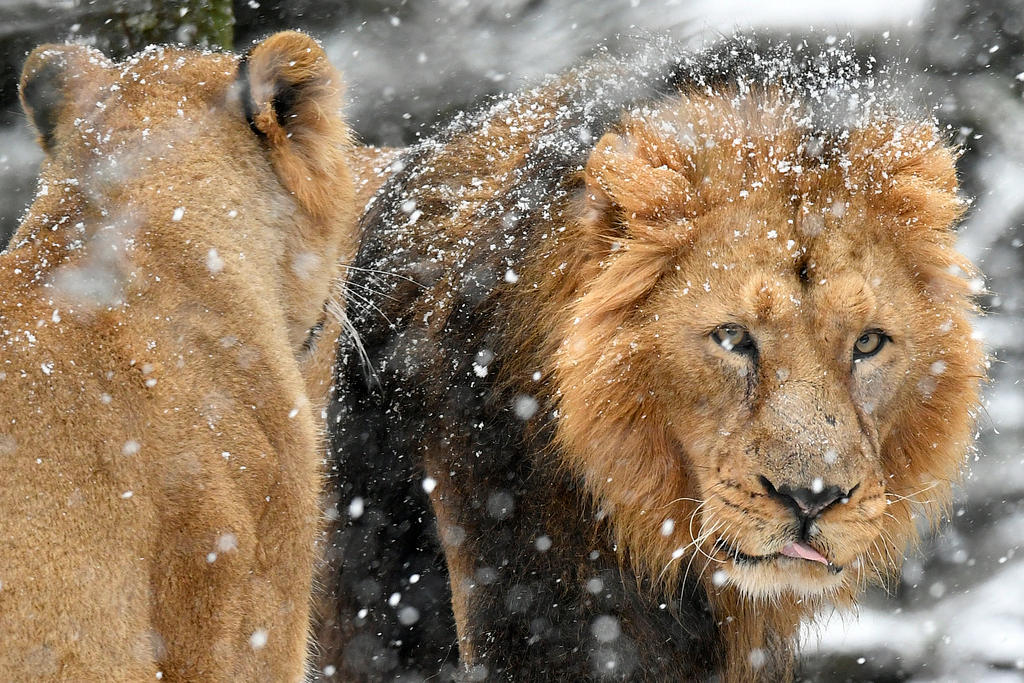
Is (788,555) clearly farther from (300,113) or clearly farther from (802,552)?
(300,113)

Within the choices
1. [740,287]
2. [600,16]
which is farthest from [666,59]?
[600,16]

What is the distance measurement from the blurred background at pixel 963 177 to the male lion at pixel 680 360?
1767 millimetres

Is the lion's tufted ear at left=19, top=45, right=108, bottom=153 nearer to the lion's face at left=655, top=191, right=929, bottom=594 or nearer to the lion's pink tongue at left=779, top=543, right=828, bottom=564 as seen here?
the lion's face at left=655, top=191, right=929, bottom=594

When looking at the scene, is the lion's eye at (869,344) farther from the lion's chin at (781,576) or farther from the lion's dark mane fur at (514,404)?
the lion's dark mane fur at (514,404)

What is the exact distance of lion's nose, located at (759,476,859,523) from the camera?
2627 mm

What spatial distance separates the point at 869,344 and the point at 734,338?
33cm

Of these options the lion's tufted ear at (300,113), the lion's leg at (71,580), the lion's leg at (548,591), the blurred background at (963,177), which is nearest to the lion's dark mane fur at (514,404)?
the lion's leg at (548,591)

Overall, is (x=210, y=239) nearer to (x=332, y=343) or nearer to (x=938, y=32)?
Result: (x=332, y=343)

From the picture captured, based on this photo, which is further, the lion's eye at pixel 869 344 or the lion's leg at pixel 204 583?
the lion's eye at pixel 869 344

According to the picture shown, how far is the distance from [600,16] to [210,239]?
4.57 metres

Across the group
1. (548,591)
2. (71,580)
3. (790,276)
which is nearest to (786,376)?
(790,276)

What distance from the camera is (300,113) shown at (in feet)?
10.4

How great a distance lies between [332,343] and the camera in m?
4.04

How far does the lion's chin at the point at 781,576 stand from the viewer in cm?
286
